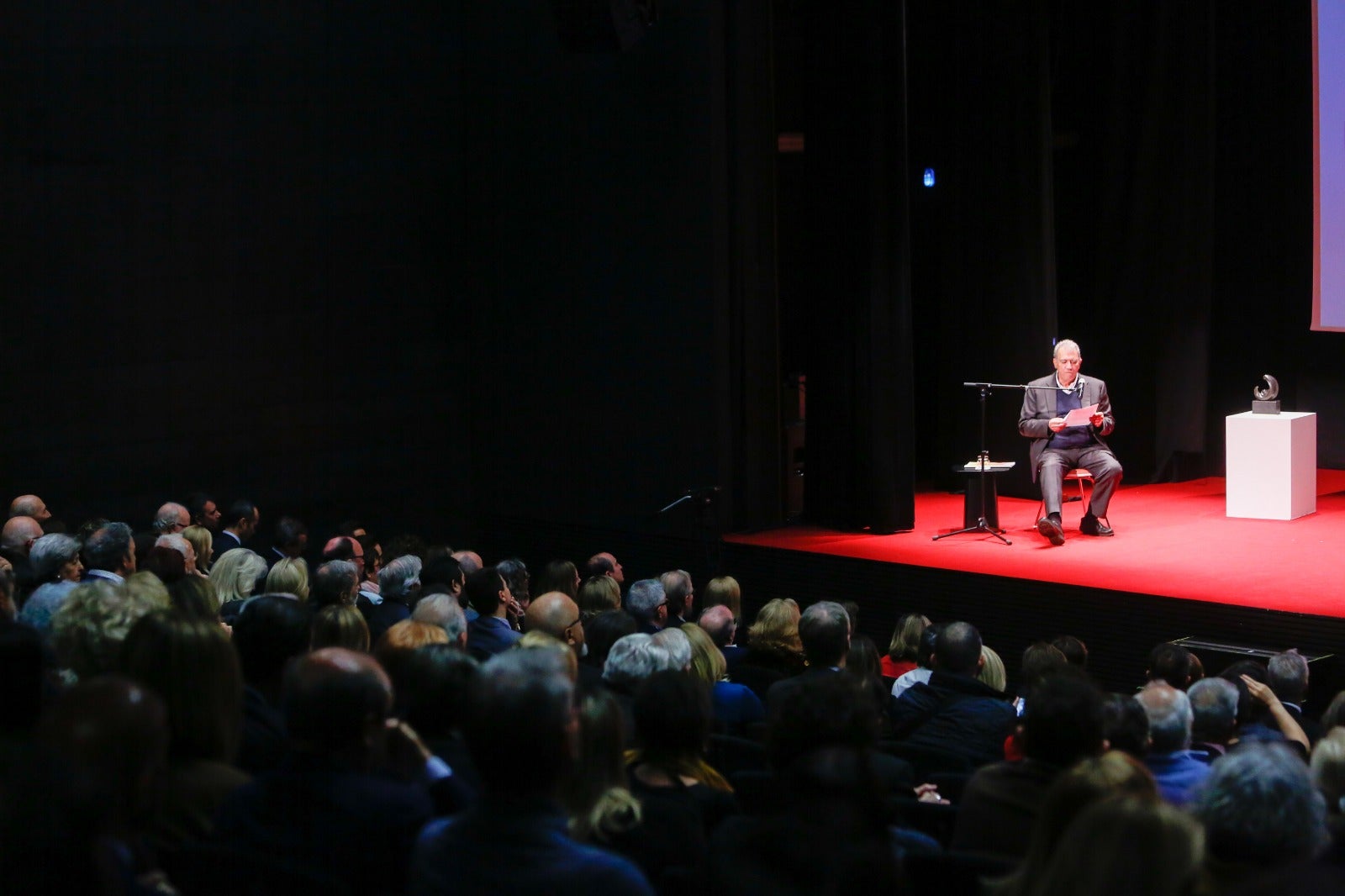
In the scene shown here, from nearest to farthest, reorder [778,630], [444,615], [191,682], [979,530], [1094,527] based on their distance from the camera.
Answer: [191,682] → [444,615] → [778,630] → [1094,527] → [979,530]

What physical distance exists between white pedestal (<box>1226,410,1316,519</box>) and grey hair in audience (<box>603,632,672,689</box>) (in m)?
5.21

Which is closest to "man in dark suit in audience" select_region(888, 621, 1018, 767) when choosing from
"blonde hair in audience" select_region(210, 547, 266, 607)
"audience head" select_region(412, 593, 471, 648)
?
"audience head" select_region(412, 593, 471, 648)

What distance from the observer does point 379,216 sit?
351 inches

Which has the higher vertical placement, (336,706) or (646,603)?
(336,706)

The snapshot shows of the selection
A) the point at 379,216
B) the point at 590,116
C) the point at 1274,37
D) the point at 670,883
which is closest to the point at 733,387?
the point at 590,116

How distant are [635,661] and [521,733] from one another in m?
1.60

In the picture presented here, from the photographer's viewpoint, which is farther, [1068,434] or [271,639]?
[1068,434]

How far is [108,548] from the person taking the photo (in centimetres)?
489

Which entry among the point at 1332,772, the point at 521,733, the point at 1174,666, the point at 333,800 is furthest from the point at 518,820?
the point at 1174,666

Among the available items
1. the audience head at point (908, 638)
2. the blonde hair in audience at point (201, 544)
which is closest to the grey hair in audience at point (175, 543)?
the blonde hair in audience at point (201, 544)

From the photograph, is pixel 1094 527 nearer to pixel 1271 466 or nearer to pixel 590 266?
pixel 1271 466

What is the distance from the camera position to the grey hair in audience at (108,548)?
4879 mm

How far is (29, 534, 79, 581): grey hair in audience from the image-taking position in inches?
184

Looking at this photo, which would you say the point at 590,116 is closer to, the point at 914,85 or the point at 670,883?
the point at 914,85
